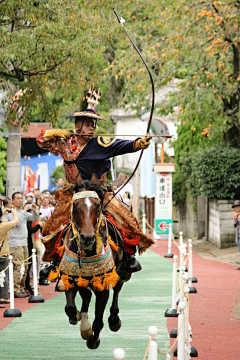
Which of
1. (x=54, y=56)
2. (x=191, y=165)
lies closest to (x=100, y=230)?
(x=54, y=56)

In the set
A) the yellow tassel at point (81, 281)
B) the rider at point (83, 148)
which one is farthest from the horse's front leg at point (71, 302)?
the rider at point (83, 148)

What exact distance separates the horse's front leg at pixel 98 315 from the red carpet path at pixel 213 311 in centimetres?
127

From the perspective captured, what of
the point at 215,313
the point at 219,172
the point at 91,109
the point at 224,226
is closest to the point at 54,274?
the point at 91,109

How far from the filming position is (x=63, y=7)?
15461mm

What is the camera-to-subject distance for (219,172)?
28.1 meters

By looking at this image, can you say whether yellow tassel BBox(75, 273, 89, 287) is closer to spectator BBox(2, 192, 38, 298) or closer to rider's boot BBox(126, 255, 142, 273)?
rider's boot BBox(126, 255, 142, 273)

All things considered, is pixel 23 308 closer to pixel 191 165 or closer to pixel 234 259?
pixel 234 259

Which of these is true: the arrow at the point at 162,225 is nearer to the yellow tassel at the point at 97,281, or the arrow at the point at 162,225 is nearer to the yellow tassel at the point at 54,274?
the yellow tassel at the point at 54,274

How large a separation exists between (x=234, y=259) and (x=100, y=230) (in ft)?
51.2

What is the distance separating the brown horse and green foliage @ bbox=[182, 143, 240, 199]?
719 inches

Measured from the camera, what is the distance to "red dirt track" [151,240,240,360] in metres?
10.6

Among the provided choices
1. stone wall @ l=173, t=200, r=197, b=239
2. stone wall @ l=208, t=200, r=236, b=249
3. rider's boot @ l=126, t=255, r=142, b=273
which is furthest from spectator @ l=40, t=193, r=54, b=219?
stone wall @ l=173, t=200, r=197, b=239

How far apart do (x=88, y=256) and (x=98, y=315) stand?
0.85 metres

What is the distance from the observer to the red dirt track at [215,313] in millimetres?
10573
